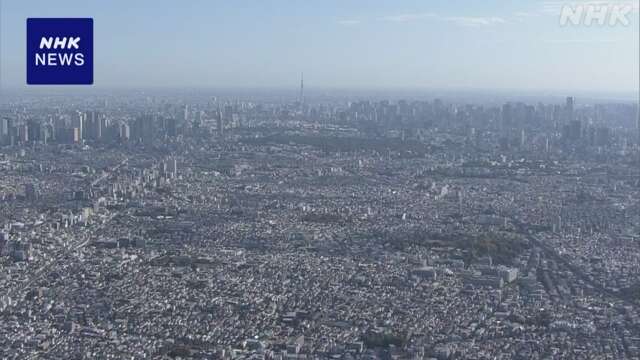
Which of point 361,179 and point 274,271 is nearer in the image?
point 274,271

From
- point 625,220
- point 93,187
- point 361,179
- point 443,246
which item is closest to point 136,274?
point 443,246

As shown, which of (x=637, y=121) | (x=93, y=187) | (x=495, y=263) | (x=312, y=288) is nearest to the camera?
(x=312, y=288)

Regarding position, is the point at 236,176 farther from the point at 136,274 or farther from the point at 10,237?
the point at 136,274

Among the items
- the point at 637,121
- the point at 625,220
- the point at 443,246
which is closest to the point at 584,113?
the point at 637,121

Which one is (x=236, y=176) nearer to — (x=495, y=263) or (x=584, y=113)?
(x=495, y=263)

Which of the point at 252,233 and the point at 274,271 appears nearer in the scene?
the point at 274,271

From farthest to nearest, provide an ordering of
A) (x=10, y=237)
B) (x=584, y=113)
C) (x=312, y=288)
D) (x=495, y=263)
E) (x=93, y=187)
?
(x=584, y=113), (x=93, y=187), (x=10, y=237), (x=495, y=263), (x=312, y=288)
